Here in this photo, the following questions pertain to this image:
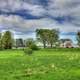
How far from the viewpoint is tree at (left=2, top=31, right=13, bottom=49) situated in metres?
156

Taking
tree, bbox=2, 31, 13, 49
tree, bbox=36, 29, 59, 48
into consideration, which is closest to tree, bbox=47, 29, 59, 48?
tree, bbox=36, 29, 59, 48

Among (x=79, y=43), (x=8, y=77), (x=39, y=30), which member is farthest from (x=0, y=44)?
(x=8, y=77)

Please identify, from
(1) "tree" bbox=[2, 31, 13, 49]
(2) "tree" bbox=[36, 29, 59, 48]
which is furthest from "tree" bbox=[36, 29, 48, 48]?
(1) "tree" bbox=[2, 31, 13, 49]

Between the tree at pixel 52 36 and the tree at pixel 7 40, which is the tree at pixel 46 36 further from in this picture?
the tree at pixel 7 40

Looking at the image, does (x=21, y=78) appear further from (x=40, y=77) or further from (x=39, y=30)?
(x=39, y=30)

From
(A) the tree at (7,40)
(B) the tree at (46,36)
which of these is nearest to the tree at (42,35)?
(B) the tree at (46,36)

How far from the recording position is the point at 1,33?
169 m

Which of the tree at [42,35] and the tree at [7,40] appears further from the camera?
the tree at [42,35]

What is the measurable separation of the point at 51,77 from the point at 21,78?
324 centimetres

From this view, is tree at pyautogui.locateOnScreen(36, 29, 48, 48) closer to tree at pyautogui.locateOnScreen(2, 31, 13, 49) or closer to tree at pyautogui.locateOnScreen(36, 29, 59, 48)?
tree at pyautogui.locateOnScreen(36, 29, 59, 48)

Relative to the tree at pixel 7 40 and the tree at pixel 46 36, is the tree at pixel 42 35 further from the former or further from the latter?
the tree at pixel 7 40

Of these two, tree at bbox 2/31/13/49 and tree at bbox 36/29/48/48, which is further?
tree at bbox 36/29/48/48

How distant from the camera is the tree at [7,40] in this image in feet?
512

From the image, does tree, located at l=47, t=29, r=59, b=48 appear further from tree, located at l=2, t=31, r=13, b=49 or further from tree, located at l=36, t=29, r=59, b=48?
tree, located at l=2, t=31, r=13, b=49
